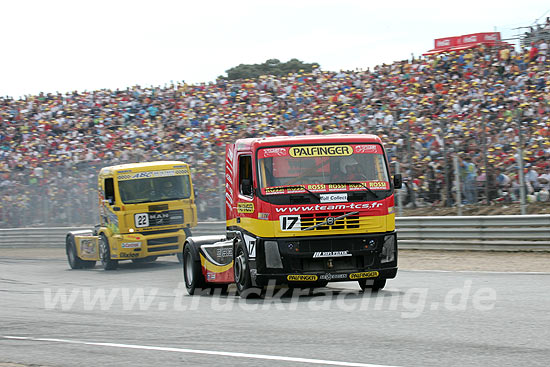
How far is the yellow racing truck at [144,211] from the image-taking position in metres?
18.8

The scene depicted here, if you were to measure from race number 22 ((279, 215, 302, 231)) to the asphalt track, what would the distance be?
0.97 metres

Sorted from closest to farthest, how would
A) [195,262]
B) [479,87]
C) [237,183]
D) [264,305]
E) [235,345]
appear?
[235,345] < [264,305] < [237,183] < [195,262] < [479,87]

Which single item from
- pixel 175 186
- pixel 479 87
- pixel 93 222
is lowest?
pixel 93 222

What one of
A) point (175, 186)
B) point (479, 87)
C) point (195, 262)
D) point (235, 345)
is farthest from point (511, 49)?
point (235, 345)

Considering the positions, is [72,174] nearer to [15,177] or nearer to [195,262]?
[15,177]

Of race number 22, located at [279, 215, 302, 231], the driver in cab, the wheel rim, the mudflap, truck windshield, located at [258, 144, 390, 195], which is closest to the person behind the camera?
race number 22, located at [279, 215, 302, 231]

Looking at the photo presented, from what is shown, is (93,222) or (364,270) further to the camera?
(93,222)

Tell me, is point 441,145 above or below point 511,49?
below

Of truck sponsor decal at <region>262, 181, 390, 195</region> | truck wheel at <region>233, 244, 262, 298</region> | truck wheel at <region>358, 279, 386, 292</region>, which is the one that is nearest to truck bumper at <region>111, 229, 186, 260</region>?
truck wheel at <region>233, 244, 262, 298</region>

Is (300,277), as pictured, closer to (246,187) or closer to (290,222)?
(290,222)

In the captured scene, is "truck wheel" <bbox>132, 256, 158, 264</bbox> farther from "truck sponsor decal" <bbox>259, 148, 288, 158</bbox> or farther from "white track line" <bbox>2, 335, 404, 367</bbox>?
"white track line" <bbox>2, 335, 404, 367</bbox>

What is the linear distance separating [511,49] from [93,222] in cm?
1619

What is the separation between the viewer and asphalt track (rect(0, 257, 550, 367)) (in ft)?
21.1

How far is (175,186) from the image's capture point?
19141mm
